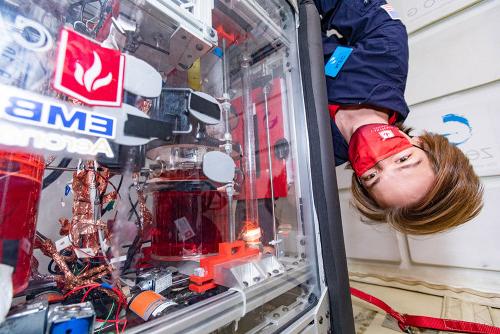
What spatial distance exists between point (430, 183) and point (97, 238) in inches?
39.6

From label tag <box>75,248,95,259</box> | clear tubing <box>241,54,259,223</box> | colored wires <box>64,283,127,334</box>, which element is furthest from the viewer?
clear tubing <box>241,54,259,223</box>

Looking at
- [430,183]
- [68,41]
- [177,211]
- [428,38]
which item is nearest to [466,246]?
[430,183]

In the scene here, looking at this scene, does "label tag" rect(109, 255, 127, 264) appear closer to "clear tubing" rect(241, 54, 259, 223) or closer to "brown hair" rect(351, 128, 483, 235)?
"clear tubing" rect(241, 54, 259, 223)

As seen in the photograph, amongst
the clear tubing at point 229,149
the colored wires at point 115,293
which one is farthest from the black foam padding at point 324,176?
the colored wires at point 115,293

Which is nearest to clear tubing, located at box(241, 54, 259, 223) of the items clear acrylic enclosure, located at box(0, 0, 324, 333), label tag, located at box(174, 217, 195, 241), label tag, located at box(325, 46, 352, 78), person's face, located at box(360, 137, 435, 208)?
clear acrylic enclosure, located at box(0, 0, 324, 333)

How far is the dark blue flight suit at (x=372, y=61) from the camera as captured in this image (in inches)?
31.3

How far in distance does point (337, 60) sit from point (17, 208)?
91 centimetres

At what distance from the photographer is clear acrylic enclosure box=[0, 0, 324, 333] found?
321 millimetres

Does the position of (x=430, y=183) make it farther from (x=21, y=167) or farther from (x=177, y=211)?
(x=21, y=167)

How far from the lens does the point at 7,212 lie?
0.32m

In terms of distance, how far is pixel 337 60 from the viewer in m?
0.84

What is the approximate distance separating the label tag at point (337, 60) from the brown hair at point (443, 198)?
1.39 ft

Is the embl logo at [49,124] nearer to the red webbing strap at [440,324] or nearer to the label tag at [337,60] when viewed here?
the label tag at [337,60]

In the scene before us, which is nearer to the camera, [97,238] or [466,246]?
[97,238]
